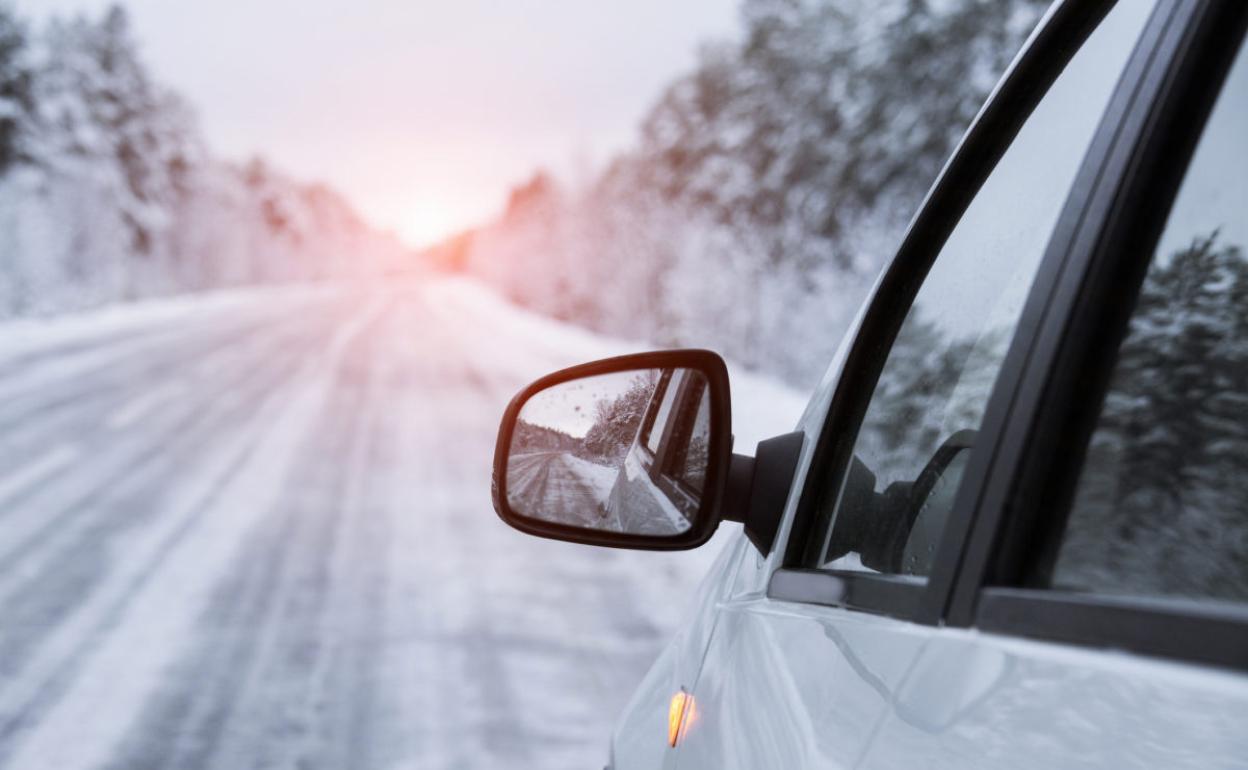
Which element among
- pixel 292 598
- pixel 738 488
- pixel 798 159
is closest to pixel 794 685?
pixel 738 488

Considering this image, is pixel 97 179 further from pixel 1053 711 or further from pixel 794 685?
pixel 1053 711

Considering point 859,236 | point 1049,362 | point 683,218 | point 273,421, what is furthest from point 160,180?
point 1049,362

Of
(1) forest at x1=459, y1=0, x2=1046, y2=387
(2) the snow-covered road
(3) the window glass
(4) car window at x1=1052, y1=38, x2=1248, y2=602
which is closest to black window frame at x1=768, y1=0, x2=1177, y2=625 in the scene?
(4) car window at x1=1052, y1=38, x2=1248, y2=602

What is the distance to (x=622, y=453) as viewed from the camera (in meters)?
1.75

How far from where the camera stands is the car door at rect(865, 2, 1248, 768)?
0.88m

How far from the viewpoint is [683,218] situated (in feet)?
140

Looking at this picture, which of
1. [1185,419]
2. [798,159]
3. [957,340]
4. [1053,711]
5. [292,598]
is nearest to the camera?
[1053,711]

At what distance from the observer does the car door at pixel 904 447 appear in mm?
1207

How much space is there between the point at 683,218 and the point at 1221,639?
4250 centimetres

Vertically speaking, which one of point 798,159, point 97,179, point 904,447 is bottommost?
point 904,447

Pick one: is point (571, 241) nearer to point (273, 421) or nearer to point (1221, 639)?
point (273, 421)

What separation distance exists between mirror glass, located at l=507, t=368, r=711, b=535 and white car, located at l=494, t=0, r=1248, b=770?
0.09 ft

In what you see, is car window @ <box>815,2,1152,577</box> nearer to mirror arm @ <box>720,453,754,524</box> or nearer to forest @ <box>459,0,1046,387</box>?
mirror arm @ <box>720,453,754,524</box>

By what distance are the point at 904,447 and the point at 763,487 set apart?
0.70 ft
